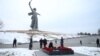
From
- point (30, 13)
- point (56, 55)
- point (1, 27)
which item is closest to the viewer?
point (56, 55)

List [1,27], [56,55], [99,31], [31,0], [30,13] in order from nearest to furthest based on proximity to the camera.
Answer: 1. [56,55]
2. [31,0]
3. [30,13]
4. [1,27]
5. [99,31]

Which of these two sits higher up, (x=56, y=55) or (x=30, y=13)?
(x=30, y=13)

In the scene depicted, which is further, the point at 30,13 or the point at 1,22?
the point at 1,22

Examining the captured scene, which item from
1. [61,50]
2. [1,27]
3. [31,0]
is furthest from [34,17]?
[1,27]

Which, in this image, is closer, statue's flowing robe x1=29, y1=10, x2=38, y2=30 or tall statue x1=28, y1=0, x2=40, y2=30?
tall statue x1=28, y1=0, x2=40, y2=30

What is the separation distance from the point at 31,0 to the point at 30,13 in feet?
13.5

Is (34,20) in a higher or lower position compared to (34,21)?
higher

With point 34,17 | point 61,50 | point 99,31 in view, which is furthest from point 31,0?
point 99,31

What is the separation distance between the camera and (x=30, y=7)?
42.4 metres

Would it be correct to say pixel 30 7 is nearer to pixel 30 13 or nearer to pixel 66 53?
pixel 30 13

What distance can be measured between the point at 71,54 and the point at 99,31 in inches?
5232

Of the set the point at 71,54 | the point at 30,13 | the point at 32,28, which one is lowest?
the point at 71,54

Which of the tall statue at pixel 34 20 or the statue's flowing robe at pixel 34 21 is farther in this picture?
the statue's flowing robe at pixel 34 21

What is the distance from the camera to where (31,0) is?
133 feet
